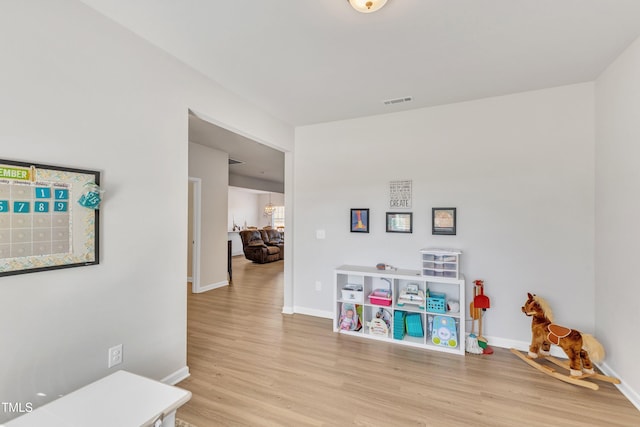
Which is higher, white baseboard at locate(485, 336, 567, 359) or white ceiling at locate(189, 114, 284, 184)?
white ceiling at locate(189, 114, 284, 184)

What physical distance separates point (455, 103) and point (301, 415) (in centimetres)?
331

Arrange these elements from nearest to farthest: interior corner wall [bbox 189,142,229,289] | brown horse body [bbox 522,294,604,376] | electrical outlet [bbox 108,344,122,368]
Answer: electrical outlet [bbox 108,344,122,368] < brown horse body [bbox 522,294,604,376] < interior corner wall [bbox 189,142,229,289]

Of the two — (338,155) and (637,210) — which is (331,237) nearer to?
(338,155)

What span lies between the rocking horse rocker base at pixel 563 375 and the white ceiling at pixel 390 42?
2529 millimetres

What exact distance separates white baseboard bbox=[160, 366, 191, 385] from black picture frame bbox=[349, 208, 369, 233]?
2301mm

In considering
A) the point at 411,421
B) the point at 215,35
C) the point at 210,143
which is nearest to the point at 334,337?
the point at 411,421

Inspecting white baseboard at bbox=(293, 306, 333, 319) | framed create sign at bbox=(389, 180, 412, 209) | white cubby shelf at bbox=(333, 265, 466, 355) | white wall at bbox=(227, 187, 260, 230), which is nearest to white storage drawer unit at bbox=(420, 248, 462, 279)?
white cubby shelf at bbox=(333, 265, 466, 355)

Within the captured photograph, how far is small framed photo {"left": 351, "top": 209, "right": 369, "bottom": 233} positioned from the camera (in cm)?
371

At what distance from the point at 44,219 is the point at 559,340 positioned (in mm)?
3795

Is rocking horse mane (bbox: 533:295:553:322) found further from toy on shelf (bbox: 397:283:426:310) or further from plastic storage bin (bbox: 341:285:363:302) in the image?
plastic storage bin (bbox: 341:285:363:302)

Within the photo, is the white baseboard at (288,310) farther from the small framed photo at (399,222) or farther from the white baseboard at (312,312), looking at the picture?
the small framed photo at (399,222)

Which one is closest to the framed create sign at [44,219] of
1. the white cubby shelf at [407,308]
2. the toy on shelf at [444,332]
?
the white cubby shelf at [407,308]

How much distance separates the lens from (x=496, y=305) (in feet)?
10.1

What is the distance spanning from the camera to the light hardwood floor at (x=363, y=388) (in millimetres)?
1981
